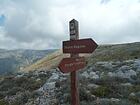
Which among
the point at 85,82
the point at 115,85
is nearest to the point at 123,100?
the point at 115,85

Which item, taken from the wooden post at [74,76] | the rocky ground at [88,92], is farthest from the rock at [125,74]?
the wooden post at [74,76]

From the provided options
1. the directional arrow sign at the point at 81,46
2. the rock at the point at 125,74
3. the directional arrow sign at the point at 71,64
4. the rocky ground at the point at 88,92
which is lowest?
the rocky ground at the point at 88,92

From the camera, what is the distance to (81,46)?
13.1 m

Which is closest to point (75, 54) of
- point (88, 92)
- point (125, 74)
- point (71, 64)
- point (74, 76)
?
point (71, 64)

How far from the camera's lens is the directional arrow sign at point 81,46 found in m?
12.9

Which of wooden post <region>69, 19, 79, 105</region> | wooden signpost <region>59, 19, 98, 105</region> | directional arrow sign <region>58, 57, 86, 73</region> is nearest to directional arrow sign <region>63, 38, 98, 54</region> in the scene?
wooden signpost <region>59, 19, 98, 105</region>

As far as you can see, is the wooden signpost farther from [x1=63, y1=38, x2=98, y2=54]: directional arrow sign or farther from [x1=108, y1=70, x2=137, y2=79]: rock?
[x1=108, y1=70, x2=137, y2=79]: rock

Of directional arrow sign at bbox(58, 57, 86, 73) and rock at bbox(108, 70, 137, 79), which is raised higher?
directional arrow sign at bbox(58, 57, 86, 73)

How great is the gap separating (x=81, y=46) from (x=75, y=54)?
0.44 meters

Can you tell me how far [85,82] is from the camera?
21.5m

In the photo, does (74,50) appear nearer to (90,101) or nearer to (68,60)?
(68,60)

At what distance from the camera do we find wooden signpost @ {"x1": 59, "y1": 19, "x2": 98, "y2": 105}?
13.0 m

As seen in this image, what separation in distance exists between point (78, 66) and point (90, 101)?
4864mm

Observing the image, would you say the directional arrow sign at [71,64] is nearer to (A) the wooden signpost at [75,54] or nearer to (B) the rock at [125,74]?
(A) the wooden signpost at [75,54]
